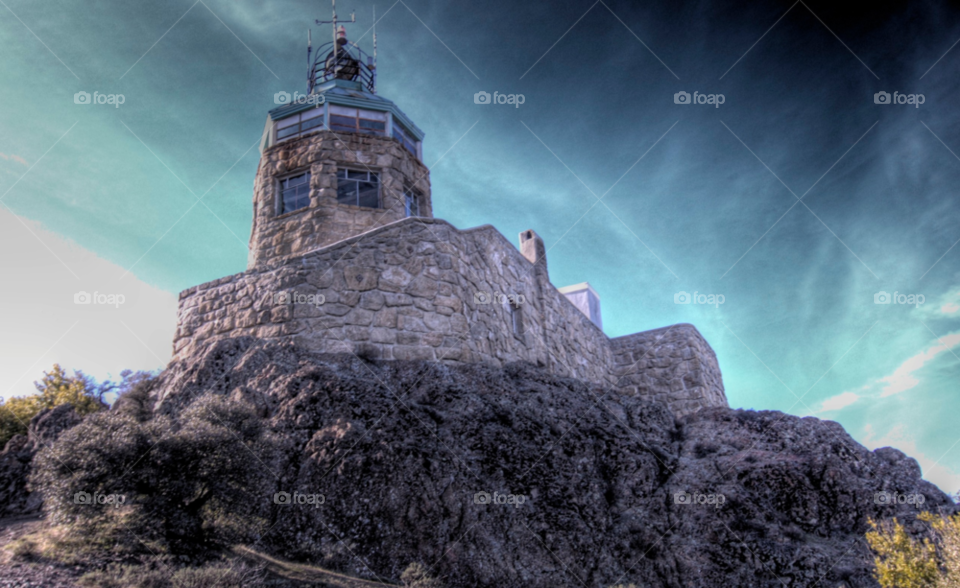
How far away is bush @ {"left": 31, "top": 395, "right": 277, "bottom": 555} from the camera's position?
5.69 metres

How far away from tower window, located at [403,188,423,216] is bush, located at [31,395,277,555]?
10729 mm

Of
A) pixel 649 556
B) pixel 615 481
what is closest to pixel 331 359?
pixel 615 481

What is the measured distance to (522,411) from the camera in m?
8.95

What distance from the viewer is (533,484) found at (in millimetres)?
7789

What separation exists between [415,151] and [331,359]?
35.3ft

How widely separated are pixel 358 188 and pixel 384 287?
6.68m

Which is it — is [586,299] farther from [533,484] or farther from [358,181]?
[533,484]

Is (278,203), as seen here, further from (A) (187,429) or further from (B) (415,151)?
(A) (187,429)

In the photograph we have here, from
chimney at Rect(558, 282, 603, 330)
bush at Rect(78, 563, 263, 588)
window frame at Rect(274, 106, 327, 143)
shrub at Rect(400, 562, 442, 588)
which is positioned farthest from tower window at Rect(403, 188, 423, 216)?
bush at Rect(78, 563, 263, 588)

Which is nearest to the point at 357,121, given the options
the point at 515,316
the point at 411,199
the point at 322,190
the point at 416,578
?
the point at 411,199

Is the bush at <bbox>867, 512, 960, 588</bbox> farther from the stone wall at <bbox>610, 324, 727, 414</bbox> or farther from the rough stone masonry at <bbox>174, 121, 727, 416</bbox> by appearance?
the stone wall at <bbox>610, 324, 727, 414</bbox>

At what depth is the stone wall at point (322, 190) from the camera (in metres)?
15.1

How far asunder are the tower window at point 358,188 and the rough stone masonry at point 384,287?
0.17 meters

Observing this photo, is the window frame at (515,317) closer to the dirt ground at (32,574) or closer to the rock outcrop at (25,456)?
the rock outcrop at (25,456)
